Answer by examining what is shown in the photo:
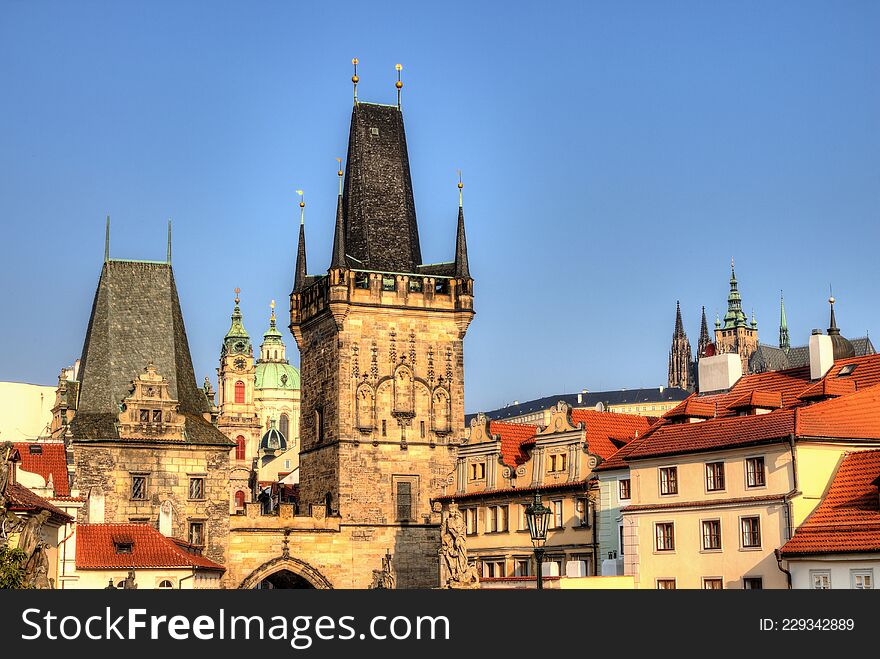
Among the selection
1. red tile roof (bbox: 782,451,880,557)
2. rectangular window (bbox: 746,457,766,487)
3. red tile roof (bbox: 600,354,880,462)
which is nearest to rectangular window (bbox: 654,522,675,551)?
red tile roof (bbox: 600,354,880,462)

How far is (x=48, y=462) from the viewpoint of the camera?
66.5 meters

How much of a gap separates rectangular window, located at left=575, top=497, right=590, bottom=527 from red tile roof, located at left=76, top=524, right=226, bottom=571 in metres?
15.7

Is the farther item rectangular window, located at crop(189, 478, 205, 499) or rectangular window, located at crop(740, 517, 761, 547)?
rectangular window, located at crop(189, 478, 205, 499)

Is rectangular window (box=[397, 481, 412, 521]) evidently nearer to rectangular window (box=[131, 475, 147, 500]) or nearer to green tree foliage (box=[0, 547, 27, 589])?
rectangular window (box=[131, 475, 147, 500])

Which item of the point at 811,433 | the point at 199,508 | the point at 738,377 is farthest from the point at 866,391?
the point at 199,508

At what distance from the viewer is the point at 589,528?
59625 mm

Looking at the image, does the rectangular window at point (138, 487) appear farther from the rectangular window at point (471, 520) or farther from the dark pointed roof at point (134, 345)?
the rectangular window at point (471, 520)

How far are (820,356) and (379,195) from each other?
38.1m

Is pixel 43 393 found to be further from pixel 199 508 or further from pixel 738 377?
pixel 738 377

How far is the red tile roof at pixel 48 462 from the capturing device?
65.1 meters

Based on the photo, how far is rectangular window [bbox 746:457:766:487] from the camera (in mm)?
44812

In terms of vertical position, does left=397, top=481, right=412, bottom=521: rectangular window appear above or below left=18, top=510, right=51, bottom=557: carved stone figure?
above

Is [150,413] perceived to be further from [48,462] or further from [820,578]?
[820,578]

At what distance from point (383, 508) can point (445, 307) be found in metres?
11.5
